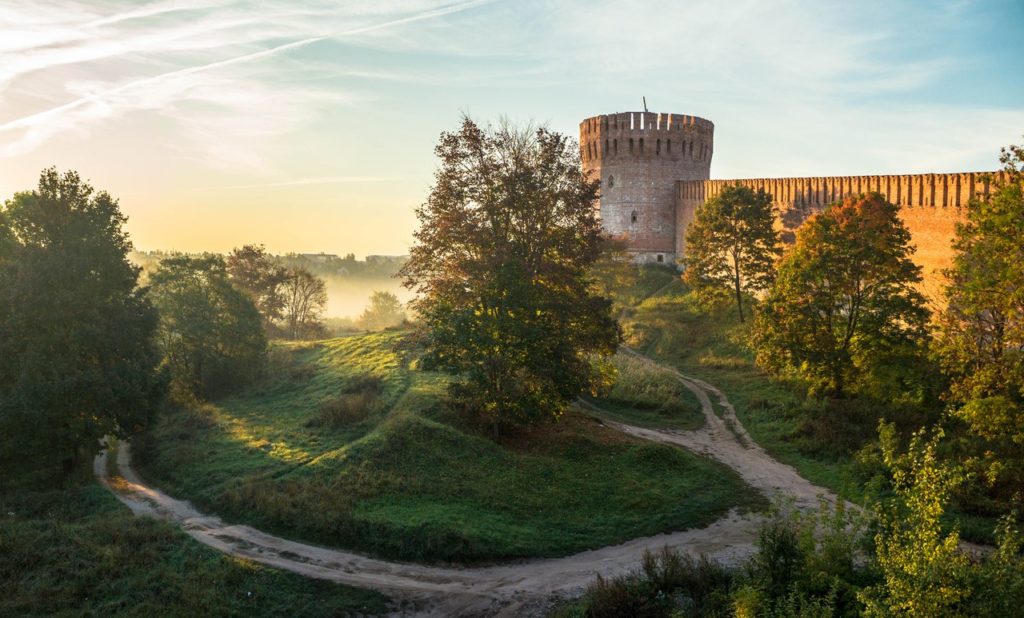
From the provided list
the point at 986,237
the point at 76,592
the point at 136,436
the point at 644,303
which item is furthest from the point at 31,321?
the point at 644,303

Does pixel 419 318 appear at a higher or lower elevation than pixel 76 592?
higher

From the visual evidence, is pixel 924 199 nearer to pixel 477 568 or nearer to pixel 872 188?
pixel 872 188

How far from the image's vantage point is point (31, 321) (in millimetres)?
26172

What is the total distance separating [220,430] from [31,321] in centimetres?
882

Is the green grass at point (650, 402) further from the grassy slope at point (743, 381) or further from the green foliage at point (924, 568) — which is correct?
the green foliage at point (924, 568)

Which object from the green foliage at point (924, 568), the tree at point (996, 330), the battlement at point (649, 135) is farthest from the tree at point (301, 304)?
the green foliage at point (924, 568)

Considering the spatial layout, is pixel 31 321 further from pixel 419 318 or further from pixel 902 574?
pixel 902 574

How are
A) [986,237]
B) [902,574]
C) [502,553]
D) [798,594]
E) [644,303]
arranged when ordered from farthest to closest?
[644,303]
[986,237]
[502,553]
[798,594]
[902,574]

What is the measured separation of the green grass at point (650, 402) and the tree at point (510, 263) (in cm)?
491

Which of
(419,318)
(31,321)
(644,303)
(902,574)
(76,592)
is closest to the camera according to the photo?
(902,574)

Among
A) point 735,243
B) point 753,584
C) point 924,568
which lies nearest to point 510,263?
point 753,584

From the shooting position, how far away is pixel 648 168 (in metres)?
57.4

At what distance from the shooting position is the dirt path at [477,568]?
639 inches

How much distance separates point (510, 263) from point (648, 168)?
118 ft
